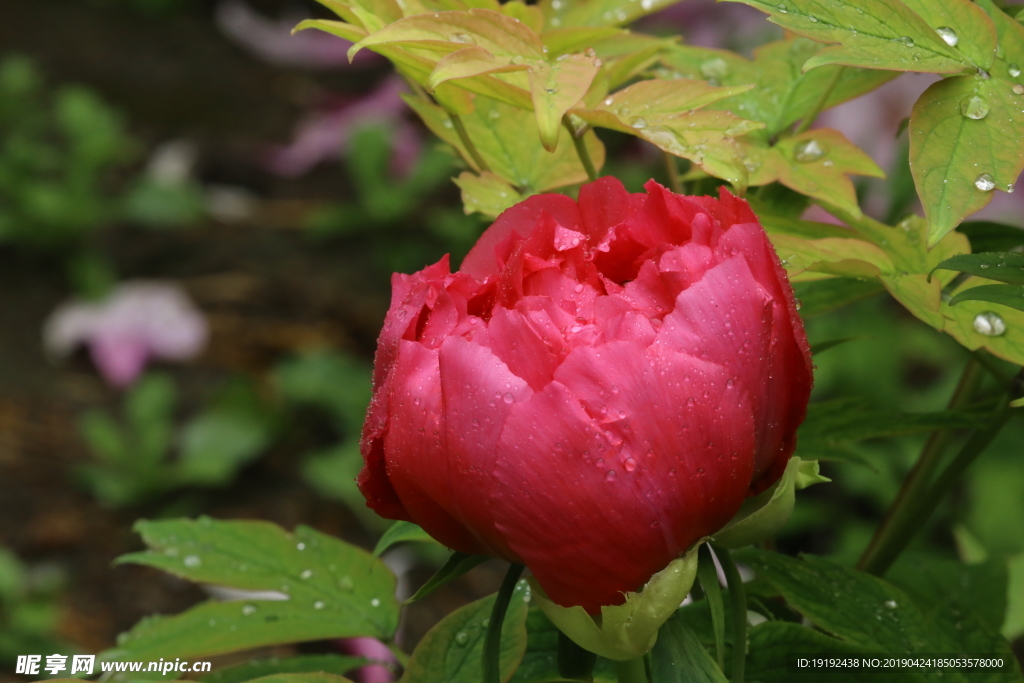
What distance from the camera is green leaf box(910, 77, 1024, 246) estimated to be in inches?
14.2

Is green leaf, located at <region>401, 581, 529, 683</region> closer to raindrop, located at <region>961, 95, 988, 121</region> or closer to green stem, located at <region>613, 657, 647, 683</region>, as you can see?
green stem, located at <region>613, 657, 647, 683</region>

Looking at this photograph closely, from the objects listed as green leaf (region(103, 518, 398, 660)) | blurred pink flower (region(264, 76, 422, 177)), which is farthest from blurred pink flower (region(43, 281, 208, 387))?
green leaf (region(103, 518, 398, 660))

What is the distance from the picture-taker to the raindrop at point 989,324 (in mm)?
427

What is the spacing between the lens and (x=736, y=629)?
0.38 metres

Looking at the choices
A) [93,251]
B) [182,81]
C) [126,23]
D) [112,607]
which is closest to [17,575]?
[112,607]

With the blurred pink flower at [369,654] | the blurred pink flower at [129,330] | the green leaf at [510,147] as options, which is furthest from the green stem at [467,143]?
the blurred pink flower at [129,330]

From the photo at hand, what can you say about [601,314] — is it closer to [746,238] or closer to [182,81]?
[746,238]

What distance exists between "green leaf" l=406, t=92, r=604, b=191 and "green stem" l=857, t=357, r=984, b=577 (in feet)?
0.85

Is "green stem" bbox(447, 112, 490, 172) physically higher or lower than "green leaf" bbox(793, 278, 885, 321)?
higher

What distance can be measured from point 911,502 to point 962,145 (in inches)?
9.7

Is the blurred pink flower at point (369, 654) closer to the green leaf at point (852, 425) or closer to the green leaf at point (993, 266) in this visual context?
the green leaf at point (852, 425)

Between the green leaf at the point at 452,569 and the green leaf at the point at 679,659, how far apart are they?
3.0 inches

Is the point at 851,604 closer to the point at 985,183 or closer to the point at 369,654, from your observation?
the point at 985,183

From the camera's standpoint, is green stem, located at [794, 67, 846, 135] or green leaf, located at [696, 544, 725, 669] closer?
green leaf, located at [696, 544, 725, 669]
